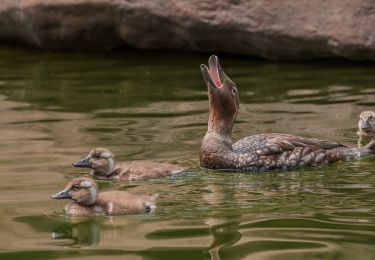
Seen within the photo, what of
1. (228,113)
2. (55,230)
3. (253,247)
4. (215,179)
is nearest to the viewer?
(253,247)

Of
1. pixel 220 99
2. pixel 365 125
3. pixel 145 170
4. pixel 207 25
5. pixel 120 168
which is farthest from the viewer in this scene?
pixel 207 25

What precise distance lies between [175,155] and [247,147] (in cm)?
56

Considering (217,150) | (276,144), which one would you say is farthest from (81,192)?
(276,144)

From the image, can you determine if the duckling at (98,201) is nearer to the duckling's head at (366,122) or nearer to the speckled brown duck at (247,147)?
the speckled brown duck at (247,147)

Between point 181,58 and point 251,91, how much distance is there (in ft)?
6.78

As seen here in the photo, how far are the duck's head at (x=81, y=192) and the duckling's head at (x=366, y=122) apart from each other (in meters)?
2.90

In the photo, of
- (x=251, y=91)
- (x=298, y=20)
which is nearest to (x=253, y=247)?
(x=251, y=91)

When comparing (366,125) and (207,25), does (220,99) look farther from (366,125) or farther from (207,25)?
(207,25)

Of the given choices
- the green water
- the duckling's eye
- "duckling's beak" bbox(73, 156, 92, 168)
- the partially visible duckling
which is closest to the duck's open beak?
the green water

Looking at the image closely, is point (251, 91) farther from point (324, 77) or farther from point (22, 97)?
point (22, 97)

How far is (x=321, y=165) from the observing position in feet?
29.7

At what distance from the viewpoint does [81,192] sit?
301 inches

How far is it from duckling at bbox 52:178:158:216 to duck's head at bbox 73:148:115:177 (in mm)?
913

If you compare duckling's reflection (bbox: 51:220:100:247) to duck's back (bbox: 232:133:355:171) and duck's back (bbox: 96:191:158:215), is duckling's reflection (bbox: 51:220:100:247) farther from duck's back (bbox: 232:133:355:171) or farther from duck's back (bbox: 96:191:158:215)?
duck's back (bbox: 232:133:355:171)
